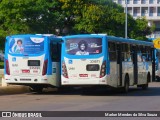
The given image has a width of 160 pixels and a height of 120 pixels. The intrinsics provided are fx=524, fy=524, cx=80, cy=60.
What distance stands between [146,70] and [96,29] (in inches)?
985

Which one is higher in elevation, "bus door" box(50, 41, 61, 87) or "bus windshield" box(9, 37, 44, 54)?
"bus windshield" box(9, 37, 44, 54)

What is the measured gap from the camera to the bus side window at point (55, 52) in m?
25.7

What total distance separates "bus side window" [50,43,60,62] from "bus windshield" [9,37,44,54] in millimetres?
652

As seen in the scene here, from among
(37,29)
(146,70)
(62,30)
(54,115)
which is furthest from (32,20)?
(54,115)

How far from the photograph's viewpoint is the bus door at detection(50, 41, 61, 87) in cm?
2562

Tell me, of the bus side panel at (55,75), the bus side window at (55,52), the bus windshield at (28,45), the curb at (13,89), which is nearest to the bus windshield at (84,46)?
the bus side window at (55,52)

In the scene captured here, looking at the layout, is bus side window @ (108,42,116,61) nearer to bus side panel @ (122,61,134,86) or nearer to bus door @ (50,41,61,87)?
bus side panel @ (122,61,134,86)

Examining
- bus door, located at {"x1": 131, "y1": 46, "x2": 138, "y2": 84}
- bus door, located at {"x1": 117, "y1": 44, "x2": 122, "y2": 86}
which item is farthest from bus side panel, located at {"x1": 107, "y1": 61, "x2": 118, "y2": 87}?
bus door, located at {"x1": 131, "y1": 46, "x2": 138, "y2": 84}

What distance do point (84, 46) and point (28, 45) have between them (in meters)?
2.74

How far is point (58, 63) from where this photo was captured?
26.1m

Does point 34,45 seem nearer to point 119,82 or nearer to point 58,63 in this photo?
point 58,63

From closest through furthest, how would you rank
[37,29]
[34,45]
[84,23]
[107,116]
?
[107,116] < [34,45] < [37,29] < [84,23]

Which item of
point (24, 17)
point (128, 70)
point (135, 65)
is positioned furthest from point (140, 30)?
point (128, 70)

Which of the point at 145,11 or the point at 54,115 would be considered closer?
the point at 54,115
